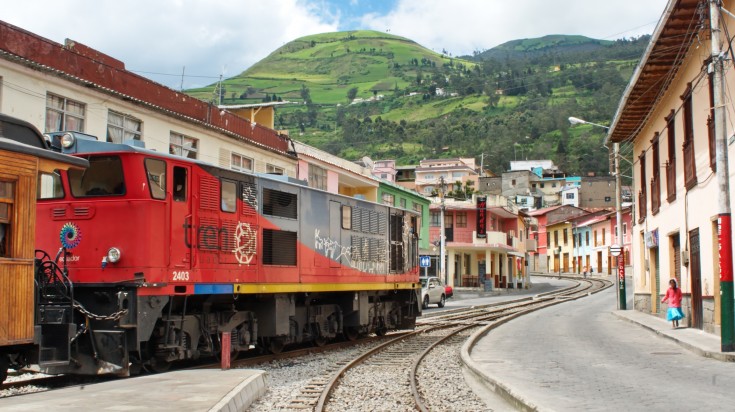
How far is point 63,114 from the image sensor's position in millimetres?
21797

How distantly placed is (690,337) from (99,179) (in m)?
14.1

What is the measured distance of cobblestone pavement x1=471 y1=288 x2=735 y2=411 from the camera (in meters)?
10.2

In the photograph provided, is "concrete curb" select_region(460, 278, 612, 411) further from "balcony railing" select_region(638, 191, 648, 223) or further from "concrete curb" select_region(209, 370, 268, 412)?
"balcony railing" select_region(638, 191, 648, 223)

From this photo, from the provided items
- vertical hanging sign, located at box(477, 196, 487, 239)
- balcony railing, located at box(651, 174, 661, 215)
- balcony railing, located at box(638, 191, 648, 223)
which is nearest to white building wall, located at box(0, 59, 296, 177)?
balcony railing, located at box(651, 174, 661, 215)

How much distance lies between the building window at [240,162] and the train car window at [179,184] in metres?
16.6

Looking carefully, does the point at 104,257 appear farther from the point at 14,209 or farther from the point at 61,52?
the point at 61,52

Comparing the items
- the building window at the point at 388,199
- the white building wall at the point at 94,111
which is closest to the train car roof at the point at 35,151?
the white building wall at the point at 94,111

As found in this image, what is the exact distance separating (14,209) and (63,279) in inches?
73.3

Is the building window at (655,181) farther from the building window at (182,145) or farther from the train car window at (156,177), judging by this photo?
the train car window at (156,177)

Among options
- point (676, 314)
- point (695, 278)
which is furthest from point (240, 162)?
point (695, 278)

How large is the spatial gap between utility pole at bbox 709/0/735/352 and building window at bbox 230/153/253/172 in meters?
18.8

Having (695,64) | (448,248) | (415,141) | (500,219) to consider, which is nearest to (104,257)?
(695,64)

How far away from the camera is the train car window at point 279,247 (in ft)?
52.5

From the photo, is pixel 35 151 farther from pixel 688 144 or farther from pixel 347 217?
pixel 688 144
